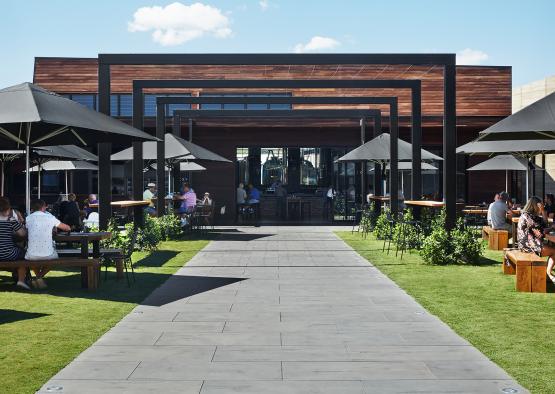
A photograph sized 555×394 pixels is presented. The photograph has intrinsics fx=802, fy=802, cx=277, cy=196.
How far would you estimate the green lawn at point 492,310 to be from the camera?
6.55 m

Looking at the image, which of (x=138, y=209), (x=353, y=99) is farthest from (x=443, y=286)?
(x=353, y=99)

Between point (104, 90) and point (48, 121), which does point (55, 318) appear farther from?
point (104, 90)

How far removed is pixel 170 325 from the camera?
8227 millimetres

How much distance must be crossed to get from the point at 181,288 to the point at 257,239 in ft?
32.8

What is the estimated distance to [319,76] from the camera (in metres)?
33.7

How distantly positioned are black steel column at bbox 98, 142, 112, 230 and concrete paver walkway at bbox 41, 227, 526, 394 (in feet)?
8.97

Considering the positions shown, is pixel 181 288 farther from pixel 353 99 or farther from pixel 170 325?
pixel 353 99

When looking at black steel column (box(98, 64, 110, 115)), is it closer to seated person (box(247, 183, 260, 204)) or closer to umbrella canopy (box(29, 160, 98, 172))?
umbrella canopy (box(29, 160, 98, 172))

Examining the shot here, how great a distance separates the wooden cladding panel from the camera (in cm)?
3384

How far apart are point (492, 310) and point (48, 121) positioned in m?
5.90

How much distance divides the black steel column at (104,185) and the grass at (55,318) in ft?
3.51

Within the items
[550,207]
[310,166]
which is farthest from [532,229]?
[310,166]

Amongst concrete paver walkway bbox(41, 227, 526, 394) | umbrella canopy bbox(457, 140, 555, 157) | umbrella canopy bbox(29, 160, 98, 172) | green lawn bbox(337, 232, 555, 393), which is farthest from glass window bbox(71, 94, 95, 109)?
concrete paver walkway bbox(41, 227, 526, 394)

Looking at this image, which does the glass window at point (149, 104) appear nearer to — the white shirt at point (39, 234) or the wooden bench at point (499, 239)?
the wooden bench at point (499, 239)
